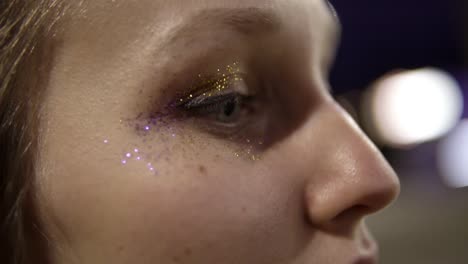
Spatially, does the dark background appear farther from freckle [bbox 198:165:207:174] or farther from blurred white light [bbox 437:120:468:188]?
freckle [bbox 198:165:207:174]

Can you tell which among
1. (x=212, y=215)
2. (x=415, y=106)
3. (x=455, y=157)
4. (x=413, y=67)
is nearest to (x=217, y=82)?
(x=212, y=215)

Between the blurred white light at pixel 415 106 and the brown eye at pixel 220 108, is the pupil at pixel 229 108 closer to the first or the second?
the brown eye at pixel 220 108

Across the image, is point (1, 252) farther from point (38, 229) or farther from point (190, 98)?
point (190, 98)

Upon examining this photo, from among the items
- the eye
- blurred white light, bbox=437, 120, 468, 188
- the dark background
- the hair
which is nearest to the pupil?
the eye

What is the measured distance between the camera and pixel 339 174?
0.64m

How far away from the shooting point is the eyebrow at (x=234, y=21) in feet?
1.96

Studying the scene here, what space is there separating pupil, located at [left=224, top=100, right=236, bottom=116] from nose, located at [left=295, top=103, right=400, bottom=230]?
0.30 feet

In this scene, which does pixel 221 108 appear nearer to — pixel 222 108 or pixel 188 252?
pixel 222 108

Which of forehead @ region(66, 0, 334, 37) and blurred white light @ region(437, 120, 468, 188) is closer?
forehead @ region(66, 0, 334, 37)

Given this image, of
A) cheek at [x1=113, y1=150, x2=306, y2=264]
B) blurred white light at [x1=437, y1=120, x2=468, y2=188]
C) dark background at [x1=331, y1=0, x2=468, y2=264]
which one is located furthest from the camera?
blurred white light at [x1=437, y1=120, x2=468, y2=188]

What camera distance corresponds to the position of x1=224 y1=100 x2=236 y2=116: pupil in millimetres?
653

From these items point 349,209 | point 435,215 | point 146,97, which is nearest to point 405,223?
point 435,215

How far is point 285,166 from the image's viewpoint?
641 mm

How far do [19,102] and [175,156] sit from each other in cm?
19
